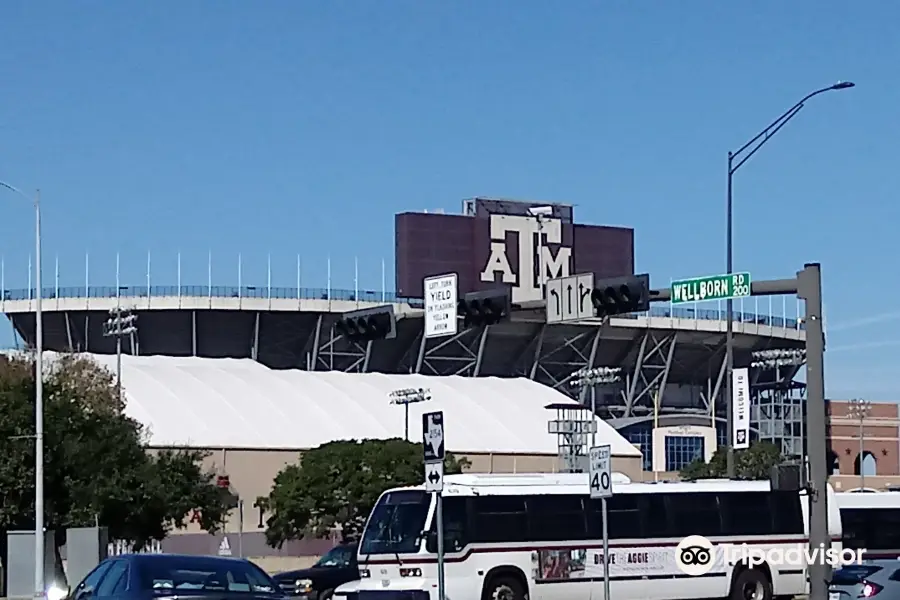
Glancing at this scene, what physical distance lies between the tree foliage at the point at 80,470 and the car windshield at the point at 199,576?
29465 millimetres

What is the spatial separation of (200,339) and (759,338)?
146 feet

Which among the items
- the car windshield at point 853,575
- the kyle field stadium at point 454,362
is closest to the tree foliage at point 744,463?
the kyle field stadium at point 454,362

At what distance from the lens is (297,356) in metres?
121

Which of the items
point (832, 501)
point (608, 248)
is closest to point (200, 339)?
point (608, 248)

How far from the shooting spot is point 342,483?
70.9 meters

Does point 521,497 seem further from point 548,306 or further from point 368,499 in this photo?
point 368,499

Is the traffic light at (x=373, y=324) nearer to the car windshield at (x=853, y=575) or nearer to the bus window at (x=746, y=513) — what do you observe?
the bus window at (x=746, y=513)

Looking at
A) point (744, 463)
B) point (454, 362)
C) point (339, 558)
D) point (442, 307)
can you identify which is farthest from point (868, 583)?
point (454, 362)

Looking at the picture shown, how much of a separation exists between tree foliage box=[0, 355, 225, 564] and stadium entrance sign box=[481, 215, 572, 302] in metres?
41.4

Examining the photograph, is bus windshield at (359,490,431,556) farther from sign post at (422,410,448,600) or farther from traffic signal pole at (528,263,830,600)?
traffic signal pole at (528,263,830,600)

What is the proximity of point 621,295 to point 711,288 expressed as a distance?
1700mm

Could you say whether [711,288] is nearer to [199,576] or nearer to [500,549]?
[500,549]

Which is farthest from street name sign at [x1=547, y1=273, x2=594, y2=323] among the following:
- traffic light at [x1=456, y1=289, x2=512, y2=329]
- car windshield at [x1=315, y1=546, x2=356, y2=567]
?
car windshield at [x1=315, y1=546, x2=356, y2=567]

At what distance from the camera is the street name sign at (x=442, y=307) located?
31.2 meters
